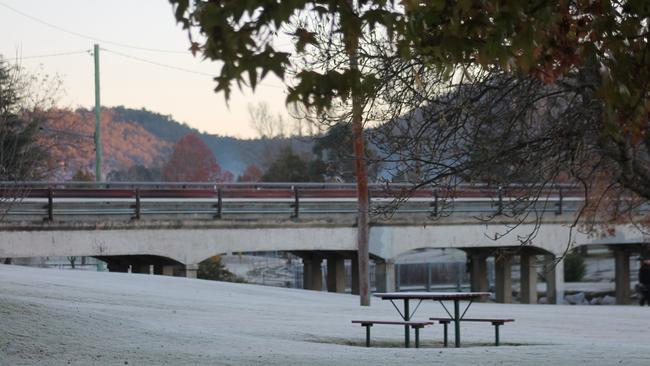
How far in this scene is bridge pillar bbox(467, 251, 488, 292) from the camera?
140ft

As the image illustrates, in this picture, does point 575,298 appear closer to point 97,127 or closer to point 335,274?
point 335,274

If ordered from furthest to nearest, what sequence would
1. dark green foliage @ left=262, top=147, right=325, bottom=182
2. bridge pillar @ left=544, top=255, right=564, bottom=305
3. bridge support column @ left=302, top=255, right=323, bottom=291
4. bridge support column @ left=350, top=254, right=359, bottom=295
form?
dark green foliage @ left=262, top=147, right=325, bottom=182
bridge pillar @ left=544, top=255, right=564, bottom=305
bridge support column @ left=302, top=255, right=323, bottom=291
bridge support column @ left=350, top=254, right=359, bottom=295

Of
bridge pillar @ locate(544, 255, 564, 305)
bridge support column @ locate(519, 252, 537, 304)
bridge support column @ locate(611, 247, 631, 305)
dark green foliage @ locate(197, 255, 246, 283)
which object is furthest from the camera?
dark green foliage @ locate(197, 255, 246, 283)

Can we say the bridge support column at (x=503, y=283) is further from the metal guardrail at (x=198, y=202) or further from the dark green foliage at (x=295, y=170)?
the dark green foliage at (x=295, y=170)

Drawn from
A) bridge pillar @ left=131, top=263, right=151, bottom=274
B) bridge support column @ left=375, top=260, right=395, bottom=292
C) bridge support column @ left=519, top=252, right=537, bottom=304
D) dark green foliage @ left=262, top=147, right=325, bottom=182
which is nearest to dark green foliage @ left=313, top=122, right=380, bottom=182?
bridge support column @ left=375, top=260, right=395, bottom=292

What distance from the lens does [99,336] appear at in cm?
1470

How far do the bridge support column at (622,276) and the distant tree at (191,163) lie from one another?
75.2 m

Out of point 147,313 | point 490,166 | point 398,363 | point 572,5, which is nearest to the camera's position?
point 572,5

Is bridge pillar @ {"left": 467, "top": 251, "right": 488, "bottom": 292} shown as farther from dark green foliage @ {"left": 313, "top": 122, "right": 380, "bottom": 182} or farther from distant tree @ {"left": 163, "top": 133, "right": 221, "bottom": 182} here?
distant tree @ {"left": 163, "top": 133, "right": 221, "bottom": 182}

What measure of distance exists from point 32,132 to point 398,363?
71.1ft

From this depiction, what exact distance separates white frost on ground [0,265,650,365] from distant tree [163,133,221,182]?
9074 cm

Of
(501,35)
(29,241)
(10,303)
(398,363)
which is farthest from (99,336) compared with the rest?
(29,241)

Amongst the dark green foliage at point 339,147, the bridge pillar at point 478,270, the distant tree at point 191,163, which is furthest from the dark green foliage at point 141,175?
the dark green foliage at point 339,147

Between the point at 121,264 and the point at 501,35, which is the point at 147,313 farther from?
the point at 121,264
